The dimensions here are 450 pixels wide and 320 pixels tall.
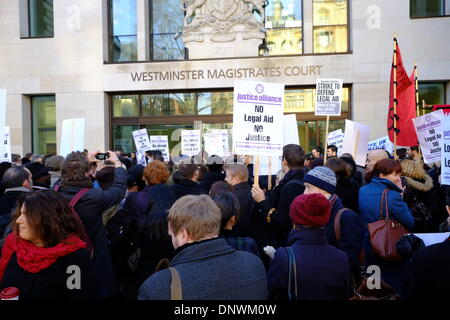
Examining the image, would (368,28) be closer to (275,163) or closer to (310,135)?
(310,135)

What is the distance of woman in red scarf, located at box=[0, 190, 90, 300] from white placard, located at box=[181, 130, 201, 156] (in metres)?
8.50

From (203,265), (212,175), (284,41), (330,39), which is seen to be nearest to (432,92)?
(330,39)

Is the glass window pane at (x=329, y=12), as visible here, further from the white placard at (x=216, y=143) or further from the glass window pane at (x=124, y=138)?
the glass window pane at (x=124, y=138)

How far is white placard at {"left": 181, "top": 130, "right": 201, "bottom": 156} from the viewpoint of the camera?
1133cm

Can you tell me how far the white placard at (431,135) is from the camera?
565cm

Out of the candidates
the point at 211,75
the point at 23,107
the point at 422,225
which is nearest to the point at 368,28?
the point at 211,75

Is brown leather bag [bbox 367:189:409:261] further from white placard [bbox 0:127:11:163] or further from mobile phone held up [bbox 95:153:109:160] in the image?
white placard [bbox 0:127:11:163]

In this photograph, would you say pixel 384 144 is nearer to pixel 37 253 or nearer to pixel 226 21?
pixel 37 253

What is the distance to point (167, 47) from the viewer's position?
1869 centimetres

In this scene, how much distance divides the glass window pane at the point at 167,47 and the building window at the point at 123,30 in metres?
0.90

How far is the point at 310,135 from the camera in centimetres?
1775

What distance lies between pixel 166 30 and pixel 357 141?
1287 centimetres

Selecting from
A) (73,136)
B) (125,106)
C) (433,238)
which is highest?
(125,106)

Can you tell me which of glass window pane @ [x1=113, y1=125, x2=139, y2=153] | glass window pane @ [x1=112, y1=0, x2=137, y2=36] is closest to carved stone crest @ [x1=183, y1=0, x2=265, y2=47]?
glass window pane @ [x1=112, y1=0, x2=137, y2=36]
